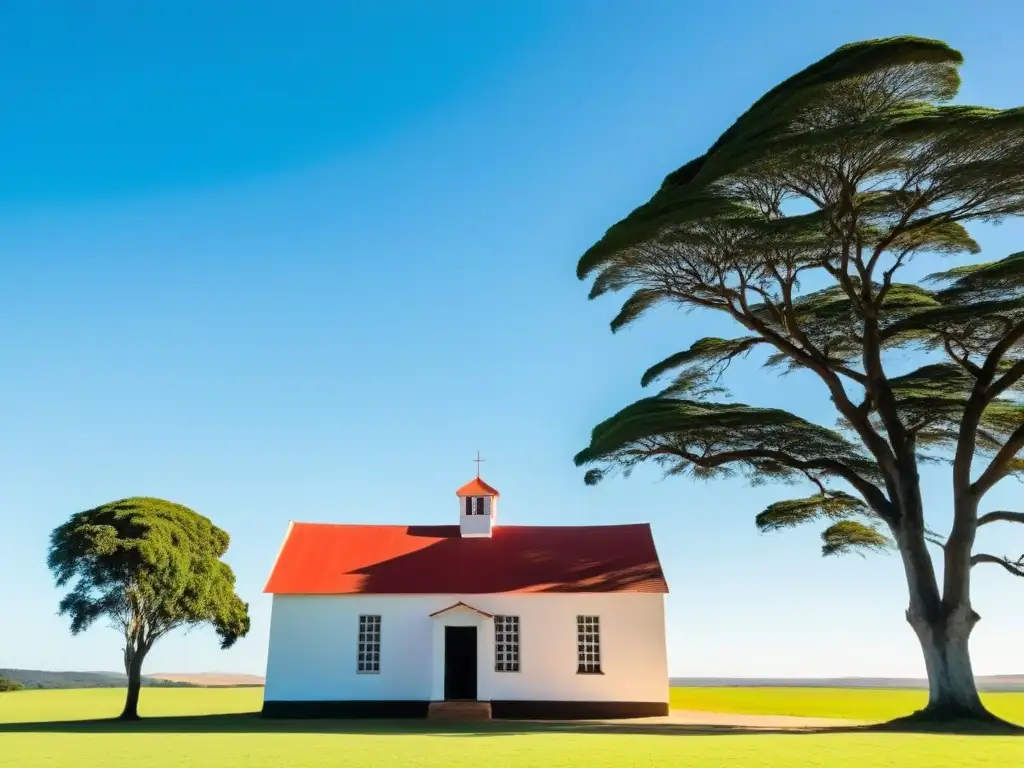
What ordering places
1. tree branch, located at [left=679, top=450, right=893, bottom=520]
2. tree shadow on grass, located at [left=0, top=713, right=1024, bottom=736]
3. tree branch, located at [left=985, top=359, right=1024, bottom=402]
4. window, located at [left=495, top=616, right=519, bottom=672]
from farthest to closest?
window, located at [left=495, top=616, right=519, bottom=672]
tree branch, located at [left=679, top=450, right=893, bottom=520]
tree branch, located at [left=985, top=359, right=1024, bottom=402]
tree shadow on grass, located at [left=0, top=713, right=1024, bottom=736]

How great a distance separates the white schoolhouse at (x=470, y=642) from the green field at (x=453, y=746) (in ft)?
7.98

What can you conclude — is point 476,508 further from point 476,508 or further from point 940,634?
point 940,634

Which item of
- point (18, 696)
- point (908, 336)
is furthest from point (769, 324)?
point (18, 696)

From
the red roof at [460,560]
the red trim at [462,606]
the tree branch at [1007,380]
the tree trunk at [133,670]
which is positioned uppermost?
the tree branch at [1007,380]

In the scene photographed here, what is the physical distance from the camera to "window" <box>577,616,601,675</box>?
24969 millimetres

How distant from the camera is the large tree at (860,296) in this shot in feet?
58.0

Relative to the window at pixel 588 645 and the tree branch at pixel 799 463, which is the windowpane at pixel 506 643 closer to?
the window at pixel 588 645

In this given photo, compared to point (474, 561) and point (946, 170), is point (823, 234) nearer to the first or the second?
point (946, 170)

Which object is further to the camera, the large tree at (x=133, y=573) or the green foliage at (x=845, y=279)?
A: the large tree at (x=133, y=573)

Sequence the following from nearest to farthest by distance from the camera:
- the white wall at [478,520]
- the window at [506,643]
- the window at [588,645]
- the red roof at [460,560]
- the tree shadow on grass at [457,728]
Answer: the tree shadow on grass at [457,728], the window at [588,645], the window at [506,643], the red roof at [460,560], the white wall at [478,520]

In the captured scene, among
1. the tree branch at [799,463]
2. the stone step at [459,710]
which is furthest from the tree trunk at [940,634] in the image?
the stone step at [459,710]

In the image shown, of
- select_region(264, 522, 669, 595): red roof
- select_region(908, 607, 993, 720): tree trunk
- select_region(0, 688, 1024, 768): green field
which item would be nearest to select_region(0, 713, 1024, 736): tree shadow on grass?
select_region(0, 688, 1024, 768): green field

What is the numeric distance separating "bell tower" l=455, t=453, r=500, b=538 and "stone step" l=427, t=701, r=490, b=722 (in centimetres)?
594

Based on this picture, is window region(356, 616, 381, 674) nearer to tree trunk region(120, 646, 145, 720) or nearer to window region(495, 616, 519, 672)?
window region(495, 616, 519, 672)
